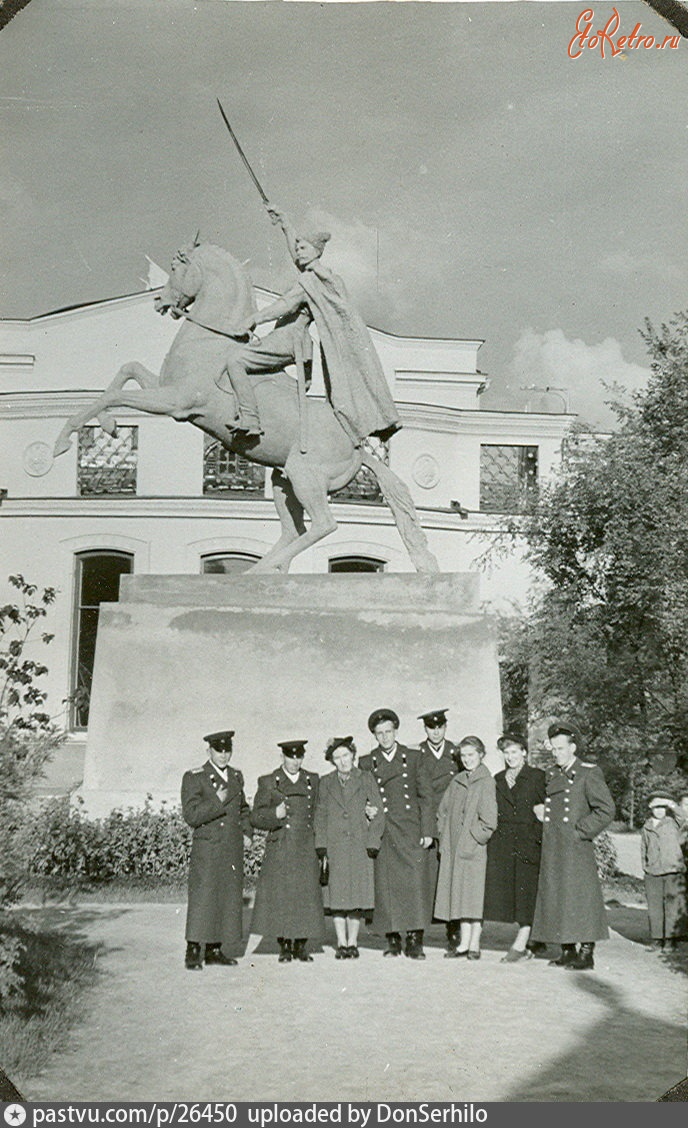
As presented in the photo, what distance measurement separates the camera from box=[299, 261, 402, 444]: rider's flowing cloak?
9.43 metres

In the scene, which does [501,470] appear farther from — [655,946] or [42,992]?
[42,992]

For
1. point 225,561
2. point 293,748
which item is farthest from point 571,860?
point 225,561

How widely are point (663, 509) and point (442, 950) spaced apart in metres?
8.03

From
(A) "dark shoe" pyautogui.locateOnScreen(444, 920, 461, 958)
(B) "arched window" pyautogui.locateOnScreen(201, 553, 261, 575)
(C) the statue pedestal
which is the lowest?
(A) "dark shoe" pyautogui.locateOnScreen(444, 920, 461, 958)

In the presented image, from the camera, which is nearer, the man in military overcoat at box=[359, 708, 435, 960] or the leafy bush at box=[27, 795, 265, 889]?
the man in military overcoat at box=[359, 708, 435, 960]

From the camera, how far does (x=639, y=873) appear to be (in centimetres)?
1079

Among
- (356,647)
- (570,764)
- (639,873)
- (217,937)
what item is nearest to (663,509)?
(639,873)

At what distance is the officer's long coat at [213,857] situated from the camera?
258 inches

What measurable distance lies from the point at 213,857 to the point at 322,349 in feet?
15.1

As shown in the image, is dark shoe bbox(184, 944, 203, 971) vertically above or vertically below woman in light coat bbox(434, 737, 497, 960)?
below

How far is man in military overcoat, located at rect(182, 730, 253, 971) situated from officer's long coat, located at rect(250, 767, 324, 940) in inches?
5.5

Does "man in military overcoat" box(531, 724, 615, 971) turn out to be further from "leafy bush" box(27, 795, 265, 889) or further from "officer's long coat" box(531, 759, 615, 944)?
"leafy bush" box(27, 795, 265, 889)

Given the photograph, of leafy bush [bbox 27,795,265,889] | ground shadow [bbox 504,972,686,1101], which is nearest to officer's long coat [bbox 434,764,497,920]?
ground shadow [bbox 504,972,686,1101]

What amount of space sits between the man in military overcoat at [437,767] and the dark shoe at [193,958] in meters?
1.41
